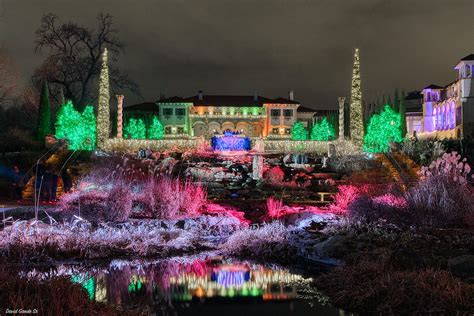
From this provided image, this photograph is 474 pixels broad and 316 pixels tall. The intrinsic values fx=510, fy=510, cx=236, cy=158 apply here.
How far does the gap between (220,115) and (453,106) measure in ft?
108

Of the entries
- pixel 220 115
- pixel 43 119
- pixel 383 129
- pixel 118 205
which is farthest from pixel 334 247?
pixel 220 115

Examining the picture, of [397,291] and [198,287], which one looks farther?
[198,287]

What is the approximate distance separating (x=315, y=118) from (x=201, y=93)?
752 inches

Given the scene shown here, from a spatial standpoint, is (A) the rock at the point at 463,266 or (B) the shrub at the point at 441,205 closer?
(A) the rock at the point at 463,266

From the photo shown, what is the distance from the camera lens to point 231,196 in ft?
74.9

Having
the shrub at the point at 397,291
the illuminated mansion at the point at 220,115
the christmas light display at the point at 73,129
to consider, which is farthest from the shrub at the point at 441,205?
the illuminated mansion at the point at 220,115

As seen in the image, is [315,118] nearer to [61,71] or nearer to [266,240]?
[61,71]

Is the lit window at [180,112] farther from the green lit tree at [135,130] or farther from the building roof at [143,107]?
the green lit tree at [135,130]

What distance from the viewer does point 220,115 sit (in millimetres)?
74250

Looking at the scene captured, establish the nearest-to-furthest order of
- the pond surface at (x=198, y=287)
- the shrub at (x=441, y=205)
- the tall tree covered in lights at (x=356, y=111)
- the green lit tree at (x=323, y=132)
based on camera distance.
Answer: the pond surface at (x=198, y=287), the shrub at (x=441, y=205), the tall tree covered in lights at (x=356, y=111), the green lit tree at (x=323, y=132)

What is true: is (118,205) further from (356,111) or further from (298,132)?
(298,132)

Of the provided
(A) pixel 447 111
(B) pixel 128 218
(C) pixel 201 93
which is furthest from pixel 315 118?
(B) pixel 128 218

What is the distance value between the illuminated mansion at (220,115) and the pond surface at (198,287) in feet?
198

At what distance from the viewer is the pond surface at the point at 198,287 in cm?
923
